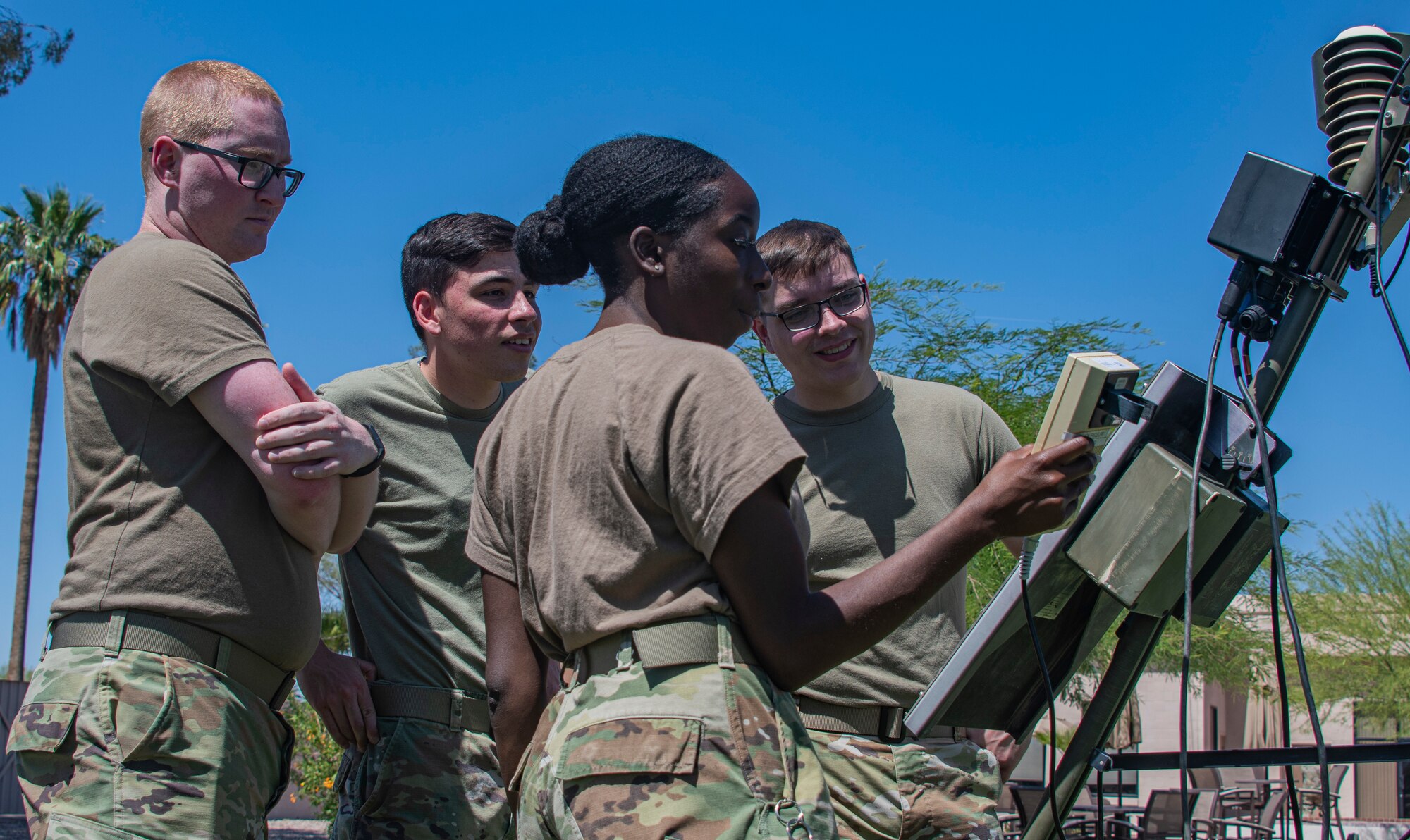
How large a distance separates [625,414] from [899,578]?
52cm

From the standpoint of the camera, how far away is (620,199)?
2.32 m

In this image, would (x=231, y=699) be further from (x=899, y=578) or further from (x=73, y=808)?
(x=899, y=578)

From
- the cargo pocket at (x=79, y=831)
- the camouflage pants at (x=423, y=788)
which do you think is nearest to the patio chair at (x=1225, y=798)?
the camouflage pants at (x=423, y=788)

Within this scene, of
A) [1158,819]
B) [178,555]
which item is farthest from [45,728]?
[1158,819]

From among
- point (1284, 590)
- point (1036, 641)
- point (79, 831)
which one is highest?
point (1284, 590)

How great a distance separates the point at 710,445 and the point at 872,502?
1.77m

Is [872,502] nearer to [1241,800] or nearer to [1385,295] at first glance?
[1385,295]

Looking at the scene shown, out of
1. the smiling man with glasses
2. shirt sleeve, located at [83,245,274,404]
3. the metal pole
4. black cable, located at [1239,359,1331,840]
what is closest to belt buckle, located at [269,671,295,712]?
the smiling man with glasses

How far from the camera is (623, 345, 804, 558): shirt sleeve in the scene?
1888 mm

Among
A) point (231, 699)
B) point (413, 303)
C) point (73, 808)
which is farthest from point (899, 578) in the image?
point (413, 303)

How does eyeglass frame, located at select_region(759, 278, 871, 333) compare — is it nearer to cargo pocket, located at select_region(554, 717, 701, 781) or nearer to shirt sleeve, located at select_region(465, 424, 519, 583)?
shirt sleeve, located at select_region(465, 424, 519, 583)

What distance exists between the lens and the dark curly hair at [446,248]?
12.6 ft

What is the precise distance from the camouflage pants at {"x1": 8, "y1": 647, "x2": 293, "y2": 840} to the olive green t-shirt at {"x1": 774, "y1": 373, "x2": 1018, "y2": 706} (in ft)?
5.42

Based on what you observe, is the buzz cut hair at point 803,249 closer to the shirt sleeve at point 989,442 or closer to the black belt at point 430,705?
the shirt sleeve at point 989,442
